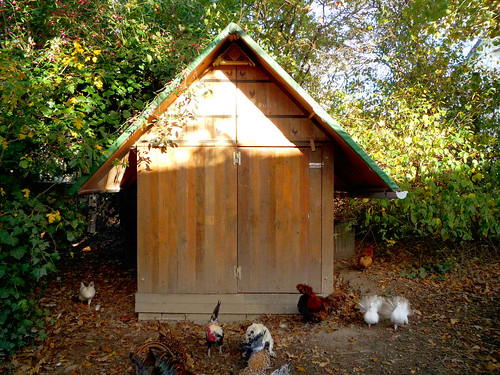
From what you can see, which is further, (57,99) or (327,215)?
(57,99)

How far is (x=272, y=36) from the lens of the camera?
11438mm

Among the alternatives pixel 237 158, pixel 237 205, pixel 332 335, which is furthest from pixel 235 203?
pixel 332 335

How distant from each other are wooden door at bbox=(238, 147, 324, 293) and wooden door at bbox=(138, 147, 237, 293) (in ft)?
0.92

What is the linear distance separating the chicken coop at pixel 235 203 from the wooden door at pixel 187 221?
2cm

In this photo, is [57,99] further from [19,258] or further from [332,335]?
[332,335]

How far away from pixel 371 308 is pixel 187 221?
3040 millimetres

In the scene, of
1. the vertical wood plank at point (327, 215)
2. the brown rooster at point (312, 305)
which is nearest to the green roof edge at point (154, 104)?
the vertical wood plank at point (327, 215)

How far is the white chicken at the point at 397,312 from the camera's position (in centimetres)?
560

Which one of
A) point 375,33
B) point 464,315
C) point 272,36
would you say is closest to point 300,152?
point 464,315

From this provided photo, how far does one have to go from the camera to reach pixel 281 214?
610 centimetres

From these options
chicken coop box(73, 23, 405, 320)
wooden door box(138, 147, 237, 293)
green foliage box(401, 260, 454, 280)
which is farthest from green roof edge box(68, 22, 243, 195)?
green foliage box(401, 260, 454, 280)

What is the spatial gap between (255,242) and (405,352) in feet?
8.28

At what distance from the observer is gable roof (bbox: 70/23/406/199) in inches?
209

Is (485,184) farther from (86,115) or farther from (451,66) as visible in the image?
(86,115)
